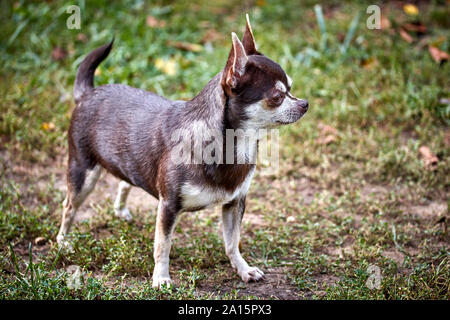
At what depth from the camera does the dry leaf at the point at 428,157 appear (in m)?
5.25

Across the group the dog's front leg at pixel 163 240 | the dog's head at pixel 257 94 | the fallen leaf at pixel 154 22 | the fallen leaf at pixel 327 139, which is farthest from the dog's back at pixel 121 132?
the fallen leaf at pixel 154 22

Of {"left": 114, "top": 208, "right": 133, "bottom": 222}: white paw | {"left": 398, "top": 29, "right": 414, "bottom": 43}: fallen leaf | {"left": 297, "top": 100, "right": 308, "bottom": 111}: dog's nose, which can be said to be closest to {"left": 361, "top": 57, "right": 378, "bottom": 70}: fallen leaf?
{"left": 398, "top": 29, "right": 414, "bottom": 43}: fallen leaf

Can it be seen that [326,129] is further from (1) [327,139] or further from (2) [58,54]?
(2) [58,54]

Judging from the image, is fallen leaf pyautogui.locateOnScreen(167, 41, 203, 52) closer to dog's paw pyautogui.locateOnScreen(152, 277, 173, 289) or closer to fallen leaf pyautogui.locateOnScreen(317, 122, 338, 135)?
fallen leaf pyautogui.locateOnScreen(317, 122, 338, 135)

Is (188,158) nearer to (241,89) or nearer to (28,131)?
(241,89)

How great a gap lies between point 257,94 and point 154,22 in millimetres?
4521

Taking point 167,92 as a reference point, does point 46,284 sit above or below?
below

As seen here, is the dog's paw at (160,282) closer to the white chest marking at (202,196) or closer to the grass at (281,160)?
the grass at (281,160)

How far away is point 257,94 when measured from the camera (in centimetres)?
335

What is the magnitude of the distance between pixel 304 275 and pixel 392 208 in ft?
4.28

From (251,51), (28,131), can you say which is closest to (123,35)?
(28,131)

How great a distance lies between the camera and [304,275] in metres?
4.05

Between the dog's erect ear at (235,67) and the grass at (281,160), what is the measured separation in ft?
4.87

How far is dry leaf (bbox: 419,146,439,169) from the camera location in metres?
5.25
